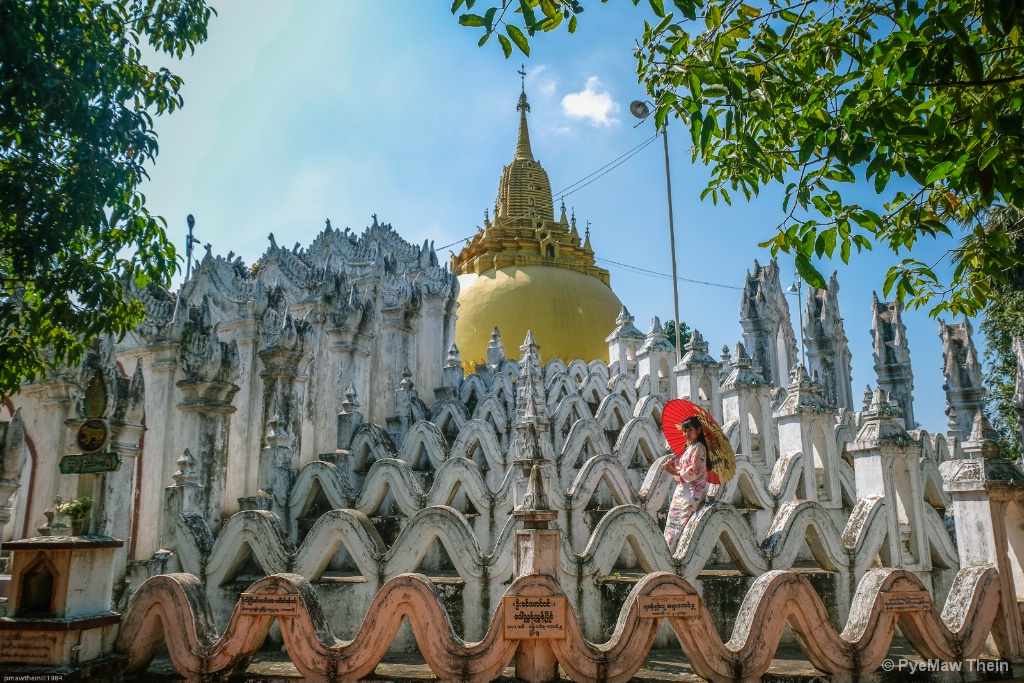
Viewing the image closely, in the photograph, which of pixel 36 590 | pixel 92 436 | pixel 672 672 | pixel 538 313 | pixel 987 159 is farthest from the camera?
pixel 538 313

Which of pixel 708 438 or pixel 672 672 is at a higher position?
pixel 708 438

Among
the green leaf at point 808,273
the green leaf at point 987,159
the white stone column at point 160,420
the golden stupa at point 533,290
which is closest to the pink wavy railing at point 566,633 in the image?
the green leaf at point 808,273

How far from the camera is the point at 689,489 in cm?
1078

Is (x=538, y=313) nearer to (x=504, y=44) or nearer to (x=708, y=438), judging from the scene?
(x=708, y=438)

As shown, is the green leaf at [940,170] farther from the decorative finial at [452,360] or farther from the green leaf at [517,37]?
the decorative finial at [452,360]

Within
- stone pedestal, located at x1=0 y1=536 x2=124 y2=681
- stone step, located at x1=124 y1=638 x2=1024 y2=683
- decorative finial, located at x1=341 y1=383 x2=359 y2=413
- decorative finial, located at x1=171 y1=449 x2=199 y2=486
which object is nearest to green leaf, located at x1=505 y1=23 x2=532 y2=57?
stone step, located at x1=124 y1=638 x2=1024 y2=683

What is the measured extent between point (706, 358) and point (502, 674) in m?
11.4

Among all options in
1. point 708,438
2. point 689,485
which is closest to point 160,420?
point 689,485

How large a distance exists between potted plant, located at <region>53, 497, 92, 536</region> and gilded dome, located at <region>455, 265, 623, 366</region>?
25035 millimetres

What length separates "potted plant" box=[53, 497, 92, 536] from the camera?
7.57 metres

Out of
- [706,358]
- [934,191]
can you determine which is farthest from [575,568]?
[706,358]

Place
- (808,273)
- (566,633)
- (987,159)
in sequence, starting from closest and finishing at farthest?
(987,159) → (808,273) → (566,633)

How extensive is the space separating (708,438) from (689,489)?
78 centimetres

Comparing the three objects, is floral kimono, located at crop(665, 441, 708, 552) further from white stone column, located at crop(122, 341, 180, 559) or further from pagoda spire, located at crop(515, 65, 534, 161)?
pagoda spire, located at crop(515, 65, 534, 161)
